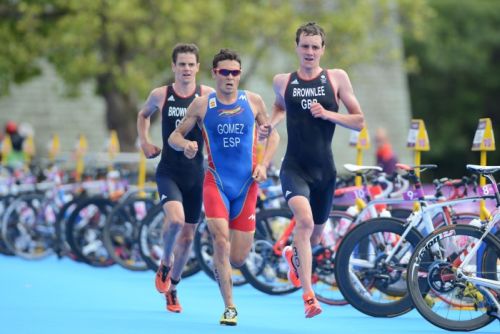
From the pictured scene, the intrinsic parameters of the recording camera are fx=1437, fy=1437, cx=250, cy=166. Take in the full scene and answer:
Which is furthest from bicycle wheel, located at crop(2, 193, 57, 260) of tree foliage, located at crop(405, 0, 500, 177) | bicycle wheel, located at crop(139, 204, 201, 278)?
tree foliage, located at crop(405, 0, 500, 177)

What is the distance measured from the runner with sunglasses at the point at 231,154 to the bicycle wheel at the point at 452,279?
4.39ft

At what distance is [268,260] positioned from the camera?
536 inches

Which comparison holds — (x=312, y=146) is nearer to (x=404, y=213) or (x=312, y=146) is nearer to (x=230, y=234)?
(x=230, y=234)

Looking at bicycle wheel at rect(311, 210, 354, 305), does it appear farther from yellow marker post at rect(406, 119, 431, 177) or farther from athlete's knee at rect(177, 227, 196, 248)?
athlete's knee at rect(177, 227, 196, 248)

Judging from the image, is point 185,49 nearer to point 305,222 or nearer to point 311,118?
point 311,118

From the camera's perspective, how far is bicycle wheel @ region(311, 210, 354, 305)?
1284cm

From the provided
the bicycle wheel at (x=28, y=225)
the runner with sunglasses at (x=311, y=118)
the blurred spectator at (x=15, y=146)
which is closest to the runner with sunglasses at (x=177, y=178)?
the runner with sunglasses at (x=311, y=118)

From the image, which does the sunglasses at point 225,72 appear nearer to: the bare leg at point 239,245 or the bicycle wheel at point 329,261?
the bare leg at point 239,245

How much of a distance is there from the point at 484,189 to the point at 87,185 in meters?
8.26

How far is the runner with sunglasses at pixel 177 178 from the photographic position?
12.0 m

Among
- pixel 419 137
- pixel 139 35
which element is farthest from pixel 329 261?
pixel 139 35

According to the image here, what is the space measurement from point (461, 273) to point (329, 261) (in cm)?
260

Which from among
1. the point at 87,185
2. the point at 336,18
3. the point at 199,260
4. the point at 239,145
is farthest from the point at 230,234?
the point at 336,18

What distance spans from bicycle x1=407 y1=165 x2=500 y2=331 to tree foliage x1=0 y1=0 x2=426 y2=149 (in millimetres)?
17234
